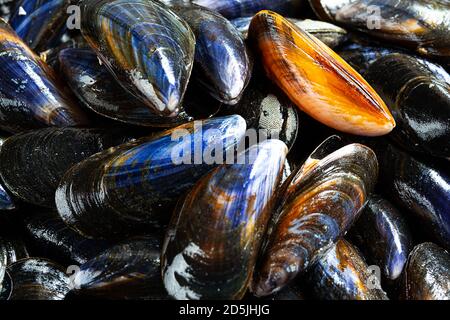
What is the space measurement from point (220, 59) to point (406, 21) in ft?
1.89

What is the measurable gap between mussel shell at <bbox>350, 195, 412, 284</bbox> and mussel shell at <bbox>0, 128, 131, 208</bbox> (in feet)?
2.11

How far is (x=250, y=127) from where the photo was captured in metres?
1.56

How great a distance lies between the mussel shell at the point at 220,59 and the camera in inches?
59.1

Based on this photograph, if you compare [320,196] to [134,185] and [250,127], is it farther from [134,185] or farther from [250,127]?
[134,185]

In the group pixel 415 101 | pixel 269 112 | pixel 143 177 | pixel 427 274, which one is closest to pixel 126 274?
pixel 143 177

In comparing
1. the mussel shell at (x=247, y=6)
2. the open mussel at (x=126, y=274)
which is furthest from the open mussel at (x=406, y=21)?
the open mussel at (x=126, y=274)

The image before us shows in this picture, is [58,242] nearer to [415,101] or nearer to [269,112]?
[269,112]

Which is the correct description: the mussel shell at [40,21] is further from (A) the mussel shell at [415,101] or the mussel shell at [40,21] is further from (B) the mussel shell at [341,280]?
(B) the mussel shell at [341,280]

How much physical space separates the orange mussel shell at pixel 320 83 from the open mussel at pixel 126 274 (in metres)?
0.55

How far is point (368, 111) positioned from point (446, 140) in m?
0.20

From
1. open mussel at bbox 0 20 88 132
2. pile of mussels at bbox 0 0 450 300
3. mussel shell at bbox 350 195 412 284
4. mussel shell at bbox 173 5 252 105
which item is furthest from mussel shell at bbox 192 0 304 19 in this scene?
mussel shell at bbox 350 195 412 284

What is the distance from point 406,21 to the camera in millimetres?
1710
